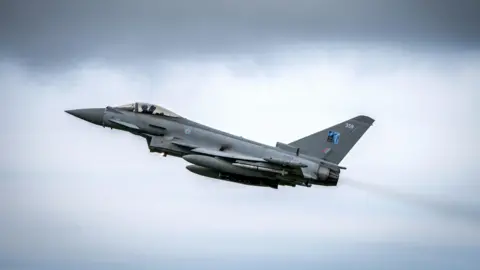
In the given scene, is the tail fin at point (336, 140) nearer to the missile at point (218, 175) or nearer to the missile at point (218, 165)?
the missile at point (218, 175)

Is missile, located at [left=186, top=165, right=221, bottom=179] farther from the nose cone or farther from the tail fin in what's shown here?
the nose cone

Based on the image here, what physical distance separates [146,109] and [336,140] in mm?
6914

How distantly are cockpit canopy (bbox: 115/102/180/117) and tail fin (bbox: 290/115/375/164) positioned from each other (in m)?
4.69

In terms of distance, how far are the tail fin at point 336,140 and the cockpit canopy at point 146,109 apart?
469 cm

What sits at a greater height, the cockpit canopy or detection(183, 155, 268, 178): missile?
the cockpit canopy

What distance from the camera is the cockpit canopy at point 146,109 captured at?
40.3 metres

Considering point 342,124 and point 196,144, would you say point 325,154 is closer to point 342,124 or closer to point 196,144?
point 342,124

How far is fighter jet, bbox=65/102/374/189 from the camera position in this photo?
38.6 metres

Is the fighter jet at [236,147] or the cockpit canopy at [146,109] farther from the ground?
the cockpit canopy at [146,109]

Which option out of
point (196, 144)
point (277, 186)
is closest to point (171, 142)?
point (196, 144)

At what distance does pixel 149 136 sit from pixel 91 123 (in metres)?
2.35

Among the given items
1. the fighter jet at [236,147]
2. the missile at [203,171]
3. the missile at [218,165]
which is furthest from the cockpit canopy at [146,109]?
the missile at [218,165]

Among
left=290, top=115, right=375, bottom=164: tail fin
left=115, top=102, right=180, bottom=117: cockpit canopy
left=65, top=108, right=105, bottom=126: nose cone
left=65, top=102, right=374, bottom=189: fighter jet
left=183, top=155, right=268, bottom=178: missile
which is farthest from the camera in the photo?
left=65, top=108, right=105, bottom=126: nose cone

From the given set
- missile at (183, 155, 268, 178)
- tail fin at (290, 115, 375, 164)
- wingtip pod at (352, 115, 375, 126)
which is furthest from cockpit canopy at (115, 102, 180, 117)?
wingtip pod at (352, 115, 375, 126)
